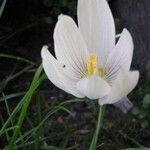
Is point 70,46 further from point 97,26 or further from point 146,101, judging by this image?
point 146,101

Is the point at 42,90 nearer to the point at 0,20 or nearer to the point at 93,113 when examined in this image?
the point at 93,113

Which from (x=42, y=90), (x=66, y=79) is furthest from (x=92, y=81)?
(x=42, y=90)

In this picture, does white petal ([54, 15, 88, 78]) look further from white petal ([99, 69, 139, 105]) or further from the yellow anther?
white petal ([99, 69, 139, 105])

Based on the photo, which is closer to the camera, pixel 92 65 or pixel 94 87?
pixel 94 87

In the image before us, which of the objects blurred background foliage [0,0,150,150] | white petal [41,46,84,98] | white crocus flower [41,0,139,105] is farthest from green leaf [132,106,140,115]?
white petal [41,46,84,98]

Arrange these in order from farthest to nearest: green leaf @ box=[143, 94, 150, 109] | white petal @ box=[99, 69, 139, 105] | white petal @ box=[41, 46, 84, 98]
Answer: green leaf @ box=[143, 94, 150, 109] < white petal @ box=[41, 46, 84, 98] < white petal @ box=[99, 69, 139, 105]

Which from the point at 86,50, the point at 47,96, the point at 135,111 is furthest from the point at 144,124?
the point at 86,50

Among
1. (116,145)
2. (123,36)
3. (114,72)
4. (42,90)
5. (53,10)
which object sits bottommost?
(116,145)
